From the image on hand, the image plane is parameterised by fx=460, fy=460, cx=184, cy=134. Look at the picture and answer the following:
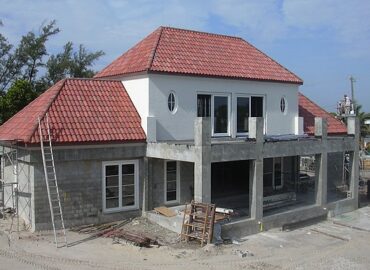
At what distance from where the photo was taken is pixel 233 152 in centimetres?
1552

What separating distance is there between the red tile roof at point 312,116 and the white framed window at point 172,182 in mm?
8032

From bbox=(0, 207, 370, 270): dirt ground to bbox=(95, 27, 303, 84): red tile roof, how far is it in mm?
6094

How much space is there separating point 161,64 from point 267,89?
546cm

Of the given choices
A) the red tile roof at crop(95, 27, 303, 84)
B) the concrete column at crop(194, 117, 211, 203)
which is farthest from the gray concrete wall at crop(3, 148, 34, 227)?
the concrete column at crop(194, 117, 211, 203)

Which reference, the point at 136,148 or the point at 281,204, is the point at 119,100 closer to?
the point at 136,148

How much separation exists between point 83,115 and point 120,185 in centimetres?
286

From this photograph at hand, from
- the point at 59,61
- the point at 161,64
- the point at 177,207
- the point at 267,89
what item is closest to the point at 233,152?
the point at 177,207

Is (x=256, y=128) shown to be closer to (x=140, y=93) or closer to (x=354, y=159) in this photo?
(x=140, y=93)

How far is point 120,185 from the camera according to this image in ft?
54.8

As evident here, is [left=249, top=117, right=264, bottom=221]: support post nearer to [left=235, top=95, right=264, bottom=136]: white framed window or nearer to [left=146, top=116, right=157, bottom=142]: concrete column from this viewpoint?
[left=235, top=95, right=264, bottom=136]: white framed window

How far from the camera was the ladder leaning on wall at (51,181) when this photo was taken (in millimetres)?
14453

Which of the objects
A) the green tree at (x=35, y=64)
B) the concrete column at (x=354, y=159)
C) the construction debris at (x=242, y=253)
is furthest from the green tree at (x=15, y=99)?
the construction debris at (x=242, y=253)

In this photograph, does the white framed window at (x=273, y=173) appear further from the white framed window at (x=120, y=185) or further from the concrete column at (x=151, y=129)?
the white framed window at (x=120, y=185)

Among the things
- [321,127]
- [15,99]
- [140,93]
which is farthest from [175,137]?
[15,99]
